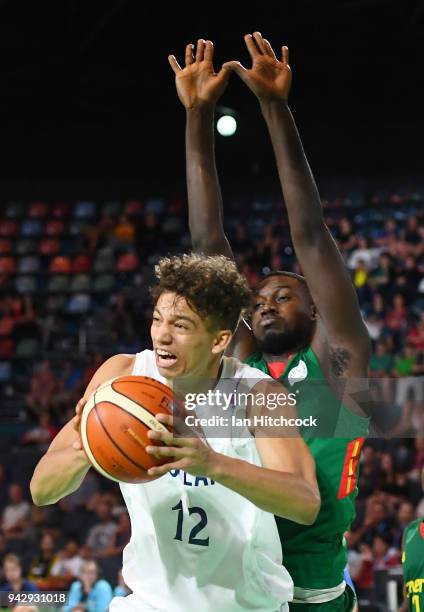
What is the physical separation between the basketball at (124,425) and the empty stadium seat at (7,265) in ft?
41.6

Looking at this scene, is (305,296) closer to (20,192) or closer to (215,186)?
(215,186)

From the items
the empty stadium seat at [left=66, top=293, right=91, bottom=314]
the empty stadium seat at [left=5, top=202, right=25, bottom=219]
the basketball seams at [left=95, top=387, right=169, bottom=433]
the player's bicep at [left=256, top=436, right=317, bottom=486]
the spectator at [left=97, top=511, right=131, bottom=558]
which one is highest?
the empty stadium seat at [left=5, top=202, right=25, bottom=219]

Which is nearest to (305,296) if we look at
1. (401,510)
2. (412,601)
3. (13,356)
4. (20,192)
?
(412,601)

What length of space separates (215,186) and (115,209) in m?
12.3

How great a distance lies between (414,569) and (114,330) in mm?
8966

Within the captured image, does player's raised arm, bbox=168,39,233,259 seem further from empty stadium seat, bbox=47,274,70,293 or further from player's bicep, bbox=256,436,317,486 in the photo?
empty stadium seat, bbox=47,274,70,293

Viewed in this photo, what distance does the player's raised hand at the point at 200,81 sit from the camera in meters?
3.91

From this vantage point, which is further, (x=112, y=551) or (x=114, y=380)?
(x=112, y=551)

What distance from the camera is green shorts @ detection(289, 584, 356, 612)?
11.3ft

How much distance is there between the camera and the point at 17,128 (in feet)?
55.5

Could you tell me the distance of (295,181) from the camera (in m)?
3.45

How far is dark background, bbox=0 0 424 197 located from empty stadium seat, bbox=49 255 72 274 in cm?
185

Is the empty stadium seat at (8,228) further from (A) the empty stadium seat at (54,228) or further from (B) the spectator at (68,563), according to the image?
(B) the spectator at (68,563)

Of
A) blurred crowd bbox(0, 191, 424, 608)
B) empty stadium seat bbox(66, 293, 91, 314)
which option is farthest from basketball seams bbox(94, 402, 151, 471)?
empty stadium seat bbox(66, 293, 91, 314)
